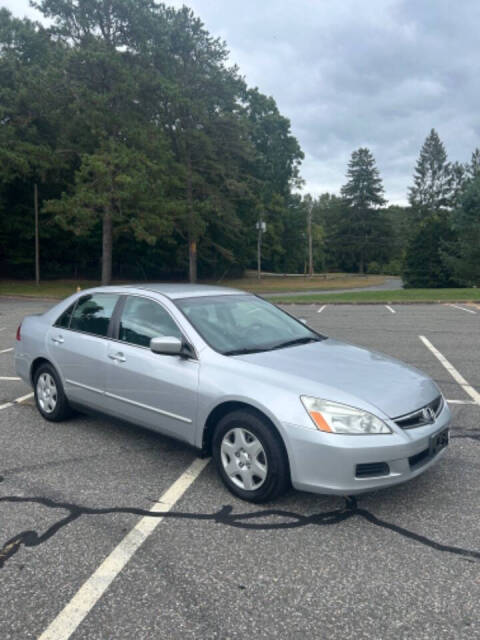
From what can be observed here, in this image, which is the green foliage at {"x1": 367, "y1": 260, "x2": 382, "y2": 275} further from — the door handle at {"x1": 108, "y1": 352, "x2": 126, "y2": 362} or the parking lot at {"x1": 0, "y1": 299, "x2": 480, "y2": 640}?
the door handle at {"x1": 108, "y1": 352, "x2": 126, "y2": 362}

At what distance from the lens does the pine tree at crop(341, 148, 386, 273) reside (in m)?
83.4

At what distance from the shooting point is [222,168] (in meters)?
39.3

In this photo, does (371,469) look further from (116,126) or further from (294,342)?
(116,126)

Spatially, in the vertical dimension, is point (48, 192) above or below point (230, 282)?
above

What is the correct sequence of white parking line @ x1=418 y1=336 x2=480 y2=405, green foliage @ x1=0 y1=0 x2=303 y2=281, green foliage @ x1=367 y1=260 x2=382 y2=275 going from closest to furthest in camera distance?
white parking line @ x1=418 y1=336 x2=480 y2=405
green foliage @ x1=0 y1=0 x2=303 y2=281
green foliage @ x1=367 y1=260 x2=382 y2=275

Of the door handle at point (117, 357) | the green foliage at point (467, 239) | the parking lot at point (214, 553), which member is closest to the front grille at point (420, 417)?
the parking lot at point (214, 553)

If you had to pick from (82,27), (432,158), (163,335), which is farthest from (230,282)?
(432,158)

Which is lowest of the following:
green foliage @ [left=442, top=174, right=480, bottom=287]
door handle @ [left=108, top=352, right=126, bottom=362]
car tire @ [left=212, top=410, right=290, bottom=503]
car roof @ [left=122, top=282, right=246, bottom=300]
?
car tire @ [left=212, top=410, right=290, bottom=503]

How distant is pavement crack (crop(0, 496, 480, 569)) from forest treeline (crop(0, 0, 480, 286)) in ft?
85.0

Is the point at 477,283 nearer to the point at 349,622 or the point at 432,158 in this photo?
the point at 349,622

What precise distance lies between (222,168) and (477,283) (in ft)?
69.5

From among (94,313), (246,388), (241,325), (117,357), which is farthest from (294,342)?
(94,313)

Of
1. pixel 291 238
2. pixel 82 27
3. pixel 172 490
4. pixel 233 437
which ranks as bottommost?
pixel 172 490

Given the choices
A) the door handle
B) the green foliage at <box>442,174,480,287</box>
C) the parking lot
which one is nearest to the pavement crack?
the parking lot
